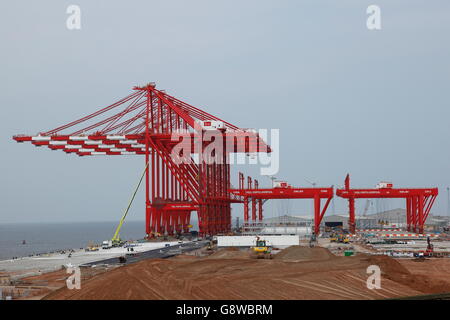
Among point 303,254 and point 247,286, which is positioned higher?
point 247,286

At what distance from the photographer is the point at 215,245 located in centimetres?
6038

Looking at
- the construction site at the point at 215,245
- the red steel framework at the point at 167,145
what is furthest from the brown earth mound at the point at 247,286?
the red steel framework at the point at 167,145

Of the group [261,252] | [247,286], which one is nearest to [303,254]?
[261,252]

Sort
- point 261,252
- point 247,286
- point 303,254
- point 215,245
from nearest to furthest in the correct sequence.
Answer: point 247,286, point 303,254, point 261,252, point 215,245

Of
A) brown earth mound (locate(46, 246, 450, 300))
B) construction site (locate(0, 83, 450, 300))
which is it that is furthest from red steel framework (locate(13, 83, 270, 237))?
brown earth mound (locate(46, 246, 450, 300))

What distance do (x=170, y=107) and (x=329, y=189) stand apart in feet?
92.2

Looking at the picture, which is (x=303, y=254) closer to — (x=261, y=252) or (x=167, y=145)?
(x=261, y=252)

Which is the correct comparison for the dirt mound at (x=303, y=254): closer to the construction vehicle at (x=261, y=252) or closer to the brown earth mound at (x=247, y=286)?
the construction vehicle at (x=261, y=252)

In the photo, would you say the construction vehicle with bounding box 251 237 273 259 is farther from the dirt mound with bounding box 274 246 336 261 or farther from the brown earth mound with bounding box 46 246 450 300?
the brown earth mound with bounding box 46 246 450 300

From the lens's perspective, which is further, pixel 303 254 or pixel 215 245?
pixel 215 245

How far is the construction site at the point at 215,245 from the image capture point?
904 inches

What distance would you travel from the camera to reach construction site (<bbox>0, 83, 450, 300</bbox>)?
23.0 m

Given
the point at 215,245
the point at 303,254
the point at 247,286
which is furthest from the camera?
the point at 215,245
